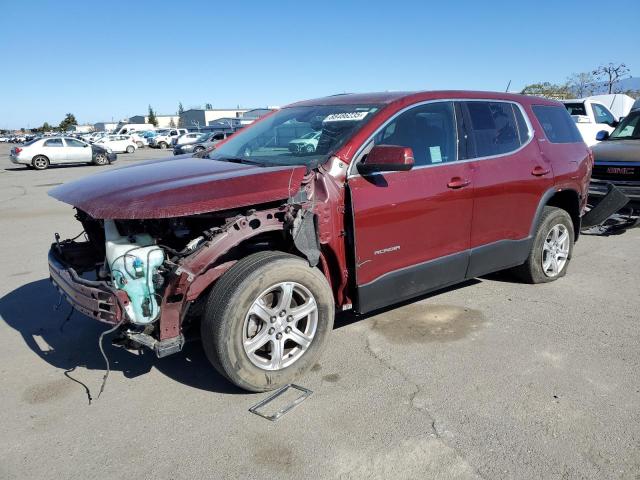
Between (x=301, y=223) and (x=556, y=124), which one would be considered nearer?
(x=301, y=223)

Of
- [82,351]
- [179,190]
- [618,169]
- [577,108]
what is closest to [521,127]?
[179,190]

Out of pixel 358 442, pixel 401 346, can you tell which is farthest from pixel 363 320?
pixel 358 442

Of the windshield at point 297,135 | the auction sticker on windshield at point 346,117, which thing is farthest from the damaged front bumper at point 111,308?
the auction sticker on windshield at point 346,117

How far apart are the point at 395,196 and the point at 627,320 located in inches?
95.5

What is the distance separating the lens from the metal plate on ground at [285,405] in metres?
3.05

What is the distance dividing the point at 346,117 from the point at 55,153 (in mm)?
24339

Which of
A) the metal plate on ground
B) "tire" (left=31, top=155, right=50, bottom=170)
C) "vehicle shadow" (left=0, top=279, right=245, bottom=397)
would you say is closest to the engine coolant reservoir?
"vehicle shadow" (left=0, top=279, right=245, bottom=397)

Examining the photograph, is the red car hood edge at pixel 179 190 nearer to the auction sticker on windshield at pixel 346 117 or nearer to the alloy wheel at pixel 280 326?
the alloy wheel at pixel 280 326

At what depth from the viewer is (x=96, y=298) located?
300 centimetres

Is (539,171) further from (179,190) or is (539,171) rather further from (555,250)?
(179,190)

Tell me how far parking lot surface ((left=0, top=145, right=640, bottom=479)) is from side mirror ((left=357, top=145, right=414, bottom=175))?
1384mm

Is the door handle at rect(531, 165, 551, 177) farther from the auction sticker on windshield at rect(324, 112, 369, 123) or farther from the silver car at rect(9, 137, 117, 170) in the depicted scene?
the silver car at rect(9, 137, 117, 170)

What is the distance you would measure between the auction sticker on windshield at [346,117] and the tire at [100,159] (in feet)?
81.8

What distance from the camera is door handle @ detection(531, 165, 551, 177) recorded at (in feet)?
15.4
